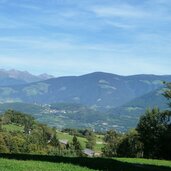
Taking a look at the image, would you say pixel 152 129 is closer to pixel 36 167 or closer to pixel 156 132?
pixel 156 132

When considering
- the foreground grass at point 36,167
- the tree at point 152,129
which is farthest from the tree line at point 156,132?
the foreground grass at point 36,167

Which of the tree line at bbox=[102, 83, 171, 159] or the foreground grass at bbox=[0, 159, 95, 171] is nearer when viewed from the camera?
the foreground grass at bbox=[0, 159, 95, 171]

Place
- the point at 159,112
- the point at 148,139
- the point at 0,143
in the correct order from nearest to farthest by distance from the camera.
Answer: the point at 148,139 < the point at 159,112 < the point at 0,143

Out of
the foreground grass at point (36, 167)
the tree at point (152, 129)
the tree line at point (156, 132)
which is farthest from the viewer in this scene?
the tree at point (152, 129)

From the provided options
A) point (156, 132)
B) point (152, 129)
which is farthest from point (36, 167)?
point (152, 129)

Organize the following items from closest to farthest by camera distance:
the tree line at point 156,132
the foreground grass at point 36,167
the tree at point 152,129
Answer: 1. the foreground grass at point 36,167
2. the tree line at point 156,132
3. the tree at point 152,129

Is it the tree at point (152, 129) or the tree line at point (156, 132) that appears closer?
the tree line at point (156, 132)

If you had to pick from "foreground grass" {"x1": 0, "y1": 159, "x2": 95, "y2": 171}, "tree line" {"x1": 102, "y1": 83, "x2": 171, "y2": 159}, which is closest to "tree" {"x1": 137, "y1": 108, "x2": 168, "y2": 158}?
"tree line" {"x1": 102, "y1": 83, "x2": 171, "y2": 159}

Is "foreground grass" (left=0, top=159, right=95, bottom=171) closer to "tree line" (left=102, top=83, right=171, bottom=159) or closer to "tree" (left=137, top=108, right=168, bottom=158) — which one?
"tree line" (left=102, top=83, right=171, bottom=159)

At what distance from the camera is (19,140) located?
153000 mm

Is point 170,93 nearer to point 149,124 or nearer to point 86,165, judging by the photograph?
point 149,124

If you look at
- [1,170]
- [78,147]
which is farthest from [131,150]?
[1,170]

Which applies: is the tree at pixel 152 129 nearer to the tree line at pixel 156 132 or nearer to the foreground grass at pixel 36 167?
the tree line at pixel 156 132

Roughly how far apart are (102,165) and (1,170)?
776 cm
